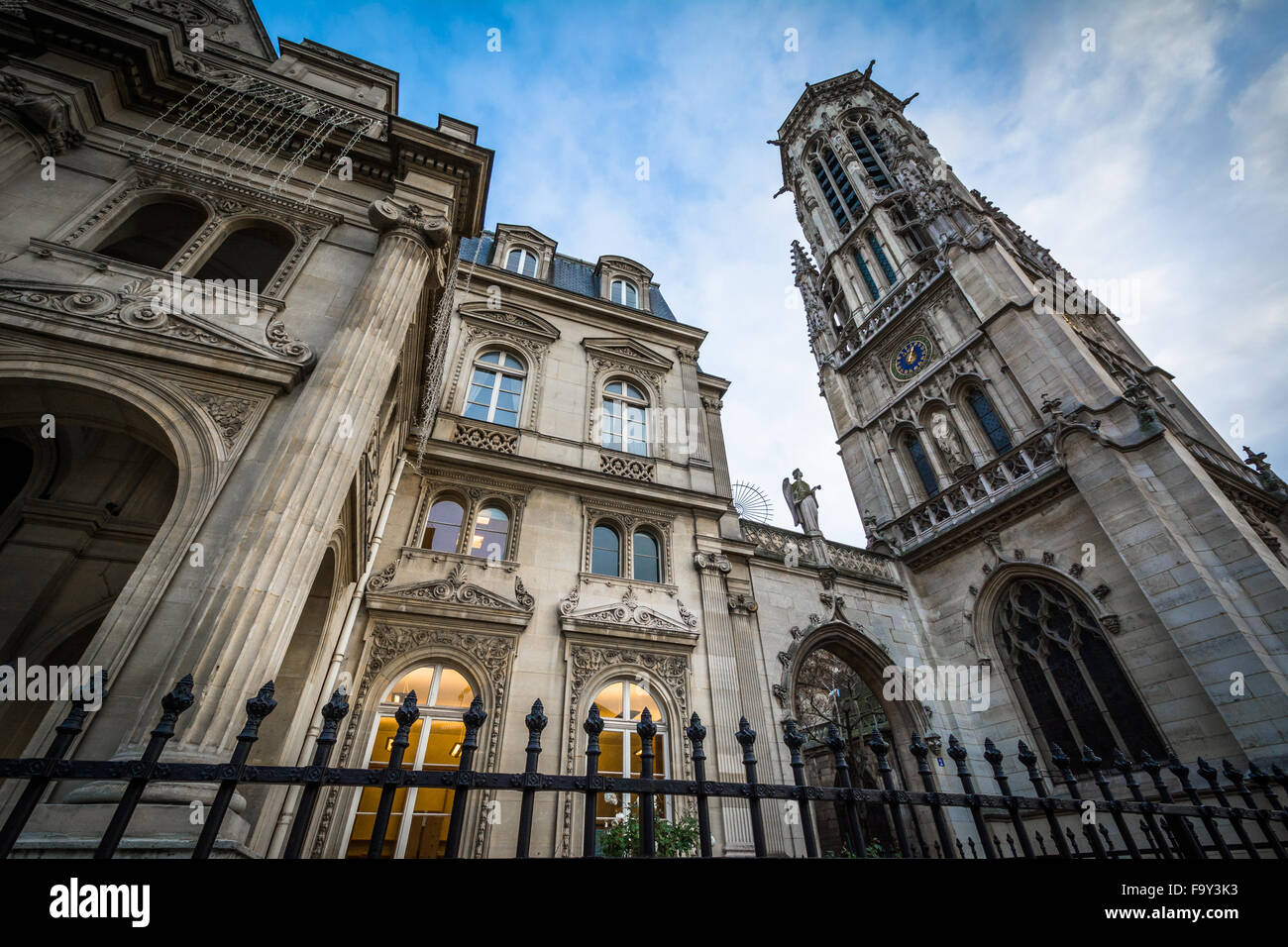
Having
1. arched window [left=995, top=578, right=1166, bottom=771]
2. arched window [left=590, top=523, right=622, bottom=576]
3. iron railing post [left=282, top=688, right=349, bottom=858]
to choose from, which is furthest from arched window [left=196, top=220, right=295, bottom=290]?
arched window [left=995, top=578, right=1166, bottom=771]

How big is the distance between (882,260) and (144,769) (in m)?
26.6

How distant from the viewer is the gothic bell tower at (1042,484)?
9461mm

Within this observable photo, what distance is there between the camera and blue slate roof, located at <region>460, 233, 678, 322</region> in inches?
586

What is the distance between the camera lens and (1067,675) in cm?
1146

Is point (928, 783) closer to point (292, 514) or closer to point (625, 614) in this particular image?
point (292, 514)

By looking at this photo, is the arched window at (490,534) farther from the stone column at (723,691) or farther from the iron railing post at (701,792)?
the iron railing post at (701,792)

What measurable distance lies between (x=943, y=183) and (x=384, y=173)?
2079 centimetres

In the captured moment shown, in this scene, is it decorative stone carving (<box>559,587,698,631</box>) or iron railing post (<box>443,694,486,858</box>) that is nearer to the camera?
iron railing post (<box>443,694,486,858</box>)

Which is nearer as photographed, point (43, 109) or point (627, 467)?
point (43, 109)

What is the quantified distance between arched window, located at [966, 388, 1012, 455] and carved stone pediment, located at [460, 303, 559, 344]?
1253 centimetres

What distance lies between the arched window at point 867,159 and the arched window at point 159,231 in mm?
27529

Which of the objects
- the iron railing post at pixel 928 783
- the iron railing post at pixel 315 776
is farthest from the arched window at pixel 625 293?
the iron railing post at pixel 315 776

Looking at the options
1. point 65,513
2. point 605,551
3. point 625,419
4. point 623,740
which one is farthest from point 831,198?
point 65,513

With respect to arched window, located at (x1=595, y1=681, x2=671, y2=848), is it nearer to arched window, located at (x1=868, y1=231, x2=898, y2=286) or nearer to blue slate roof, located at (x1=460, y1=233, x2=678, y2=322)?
blue slate roof, located at (x1=460, y1=233, x2=678, y2=322)
